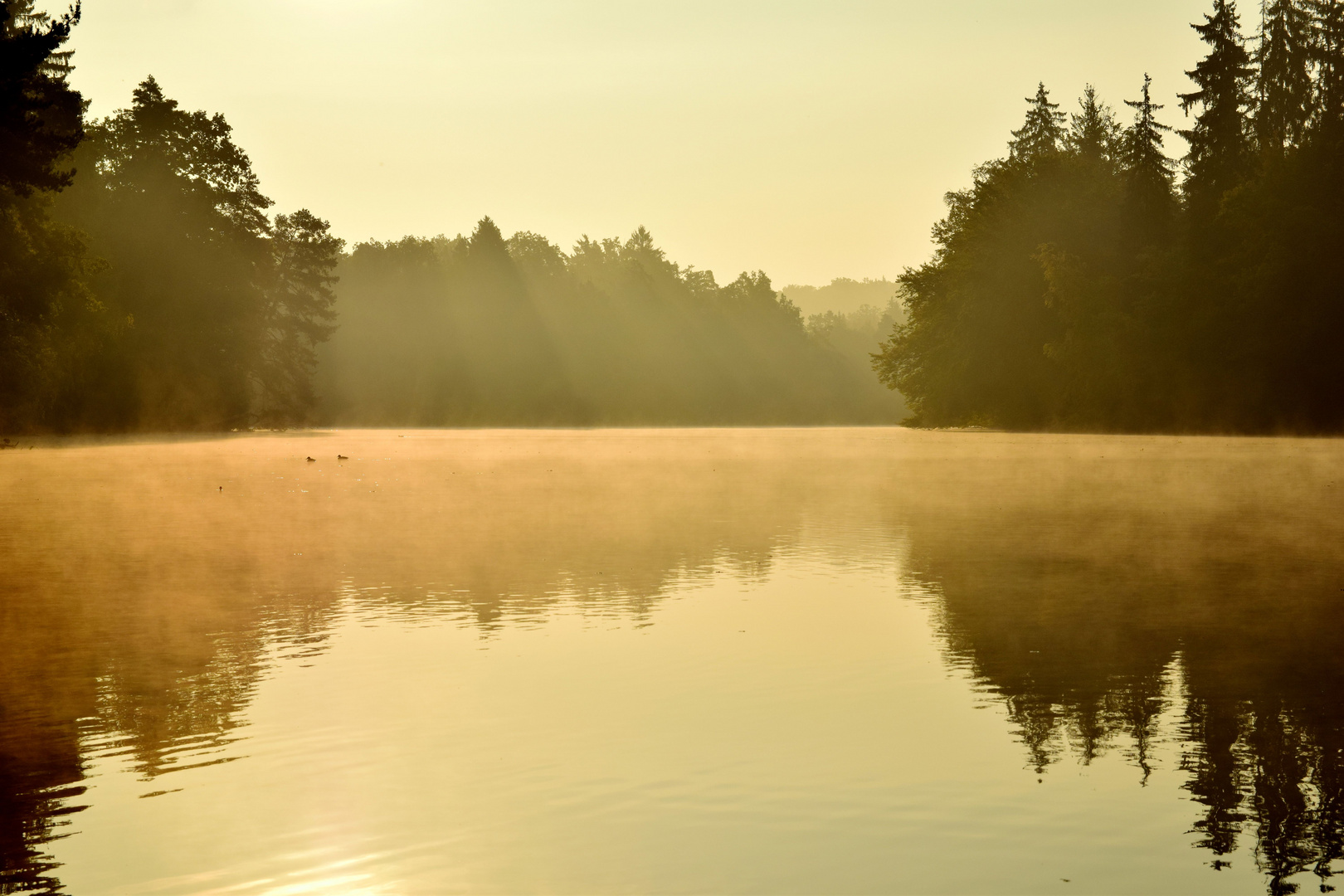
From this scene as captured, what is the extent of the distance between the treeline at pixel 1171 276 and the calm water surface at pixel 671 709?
53913 mm

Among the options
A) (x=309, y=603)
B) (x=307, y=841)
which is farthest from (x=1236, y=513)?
(x=307, y=841)

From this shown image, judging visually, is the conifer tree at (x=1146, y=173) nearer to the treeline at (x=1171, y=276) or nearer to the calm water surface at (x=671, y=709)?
the treeline at (x=1171, y=276)

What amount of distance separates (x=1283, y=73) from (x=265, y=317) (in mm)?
76369

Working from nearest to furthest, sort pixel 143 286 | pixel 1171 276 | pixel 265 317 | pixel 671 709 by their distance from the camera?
pixel 671 709 → pixel 1171 276 → pixel 143 286 → pixel 265 317

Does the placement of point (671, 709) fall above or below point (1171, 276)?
below

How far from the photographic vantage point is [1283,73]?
82688 millimetres

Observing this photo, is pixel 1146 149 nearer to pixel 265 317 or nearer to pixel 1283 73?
pixel 1283 73

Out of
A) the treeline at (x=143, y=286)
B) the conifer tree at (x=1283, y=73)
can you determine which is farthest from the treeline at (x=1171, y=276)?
the treeline at (x=143, y=286)

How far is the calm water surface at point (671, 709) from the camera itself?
568 cm

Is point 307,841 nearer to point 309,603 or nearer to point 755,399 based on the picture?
point 309,603

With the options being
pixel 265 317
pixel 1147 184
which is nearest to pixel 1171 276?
pixel 1147 184

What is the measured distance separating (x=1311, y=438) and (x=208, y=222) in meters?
70.3

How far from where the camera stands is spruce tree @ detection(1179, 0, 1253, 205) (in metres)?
75.3

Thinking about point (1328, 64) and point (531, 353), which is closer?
point (1328, 64)
